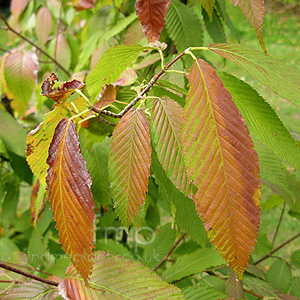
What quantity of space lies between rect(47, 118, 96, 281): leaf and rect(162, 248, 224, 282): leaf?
0.54 m

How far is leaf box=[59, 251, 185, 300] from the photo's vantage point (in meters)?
0.56

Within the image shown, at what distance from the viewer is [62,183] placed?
44 centimetres

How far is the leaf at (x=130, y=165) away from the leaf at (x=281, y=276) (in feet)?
3.22

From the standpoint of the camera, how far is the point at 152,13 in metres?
0.58

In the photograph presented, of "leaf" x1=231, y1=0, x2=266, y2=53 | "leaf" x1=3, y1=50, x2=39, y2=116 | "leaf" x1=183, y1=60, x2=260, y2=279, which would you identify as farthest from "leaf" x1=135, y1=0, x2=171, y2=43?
"leaf" x1=3, y1=50, x2=39, y2=116

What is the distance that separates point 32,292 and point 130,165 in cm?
37

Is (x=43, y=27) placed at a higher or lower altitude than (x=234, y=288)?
higher

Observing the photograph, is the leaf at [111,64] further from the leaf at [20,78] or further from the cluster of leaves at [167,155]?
the leaf at [20,78]

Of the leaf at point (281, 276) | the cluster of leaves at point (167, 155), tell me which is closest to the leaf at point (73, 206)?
the cluster of leaves at point (167, 155)

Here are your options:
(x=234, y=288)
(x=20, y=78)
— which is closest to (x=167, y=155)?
(x=234, y=288)

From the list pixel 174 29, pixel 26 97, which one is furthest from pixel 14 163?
pixel 174 29

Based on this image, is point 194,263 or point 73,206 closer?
point 73,206

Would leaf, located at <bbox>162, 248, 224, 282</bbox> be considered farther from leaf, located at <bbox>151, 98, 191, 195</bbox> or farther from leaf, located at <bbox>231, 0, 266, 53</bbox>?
leaf, located at <bbox>231, 0, 266, 53</bbox>

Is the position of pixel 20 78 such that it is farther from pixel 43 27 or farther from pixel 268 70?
pixel 268 70
